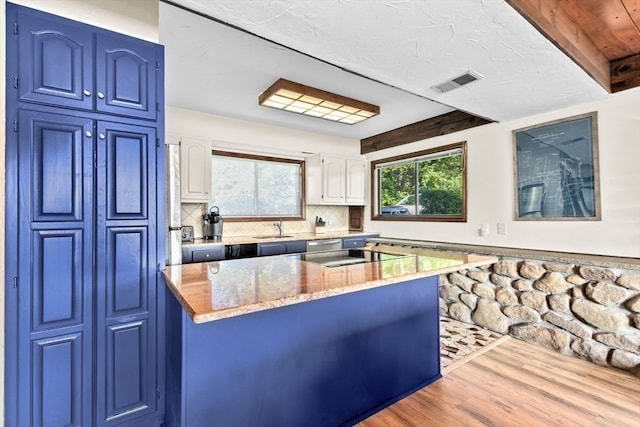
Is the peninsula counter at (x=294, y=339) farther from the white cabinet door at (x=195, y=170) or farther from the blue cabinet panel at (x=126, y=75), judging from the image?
the white cabinet door at (x=195, y=170)

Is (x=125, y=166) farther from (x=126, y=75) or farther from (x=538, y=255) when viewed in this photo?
(x=538, y=255)

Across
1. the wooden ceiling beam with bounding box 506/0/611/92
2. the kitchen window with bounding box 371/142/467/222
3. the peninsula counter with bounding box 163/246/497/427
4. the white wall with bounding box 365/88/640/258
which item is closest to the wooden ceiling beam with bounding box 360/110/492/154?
the white wall with bounding box 365/88/640/258

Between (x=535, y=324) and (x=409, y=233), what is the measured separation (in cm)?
179

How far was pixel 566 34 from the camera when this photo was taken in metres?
1.84

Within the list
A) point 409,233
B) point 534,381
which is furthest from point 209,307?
point 409,233

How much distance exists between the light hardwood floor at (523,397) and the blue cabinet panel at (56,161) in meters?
1.93

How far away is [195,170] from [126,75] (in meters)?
1.85

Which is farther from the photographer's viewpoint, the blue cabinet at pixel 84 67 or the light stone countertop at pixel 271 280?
the blue cabinet at pixel 84 67

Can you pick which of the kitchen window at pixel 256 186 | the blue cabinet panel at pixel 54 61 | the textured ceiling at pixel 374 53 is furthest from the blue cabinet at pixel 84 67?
the kitchen window at pixel 256 186

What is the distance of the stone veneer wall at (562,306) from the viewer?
7.50 ft

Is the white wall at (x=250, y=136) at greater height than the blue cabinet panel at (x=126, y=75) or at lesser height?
greater

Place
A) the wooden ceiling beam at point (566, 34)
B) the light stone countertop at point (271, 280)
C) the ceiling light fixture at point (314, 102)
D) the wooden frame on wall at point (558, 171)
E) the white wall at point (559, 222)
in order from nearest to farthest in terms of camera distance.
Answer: the light stone countertop at point (271, 280) < the wooden ceiling beam at point (566, 34) < the white wall at point (559, 222) < the wooden frame on wall at point (558, 171) < the ceiling light fixture at point (314, 102)

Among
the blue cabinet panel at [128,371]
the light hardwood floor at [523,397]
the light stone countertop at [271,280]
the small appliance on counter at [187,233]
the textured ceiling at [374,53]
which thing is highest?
the textured ceiling at [374,53]

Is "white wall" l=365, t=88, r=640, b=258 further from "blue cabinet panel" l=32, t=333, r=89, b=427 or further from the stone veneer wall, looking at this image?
"blue cabinet panel" l=32, t=333, r=89, b=427
